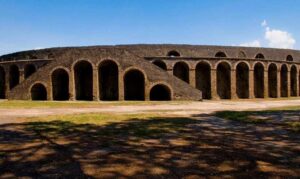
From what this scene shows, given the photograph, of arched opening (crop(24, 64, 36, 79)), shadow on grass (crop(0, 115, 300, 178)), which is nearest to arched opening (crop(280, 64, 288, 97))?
arched opening (crop(24, 64, 36, 79))

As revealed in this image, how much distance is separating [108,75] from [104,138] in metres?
22.9

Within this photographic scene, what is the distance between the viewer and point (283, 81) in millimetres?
35438

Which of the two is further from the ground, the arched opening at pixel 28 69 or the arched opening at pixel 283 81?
the arched opening at pixel 28 69

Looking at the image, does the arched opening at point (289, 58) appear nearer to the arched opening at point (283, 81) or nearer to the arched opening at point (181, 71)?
the arched opening at point (283, 81)

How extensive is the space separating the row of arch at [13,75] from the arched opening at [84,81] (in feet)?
21.8

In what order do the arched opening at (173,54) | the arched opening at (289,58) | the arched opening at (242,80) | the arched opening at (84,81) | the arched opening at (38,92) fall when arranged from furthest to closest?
the arched opening at (289,58) → the arched opening at (242,80) → the arched opening at (173,54) → the arched opening at (84,81) → the arched opening at (38,92)

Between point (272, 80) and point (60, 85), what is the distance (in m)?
22.4

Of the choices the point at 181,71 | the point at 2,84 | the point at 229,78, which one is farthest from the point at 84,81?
the point at 229,78

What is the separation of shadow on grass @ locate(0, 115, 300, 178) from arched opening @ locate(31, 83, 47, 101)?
1801cm

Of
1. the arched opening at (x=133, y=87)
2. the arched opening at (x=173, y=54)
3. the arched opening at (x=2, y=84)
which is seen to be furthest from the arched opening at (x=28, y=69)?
the arched opening at (x=173, y=54)

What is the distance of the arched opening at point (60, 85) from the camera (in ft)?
85.6

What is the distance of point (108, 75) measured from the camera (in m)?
29.7

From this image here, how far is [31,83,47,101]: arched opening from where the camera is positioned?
2575 centimetres

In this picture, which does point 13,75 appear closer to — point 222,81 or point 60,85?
point 60,85
